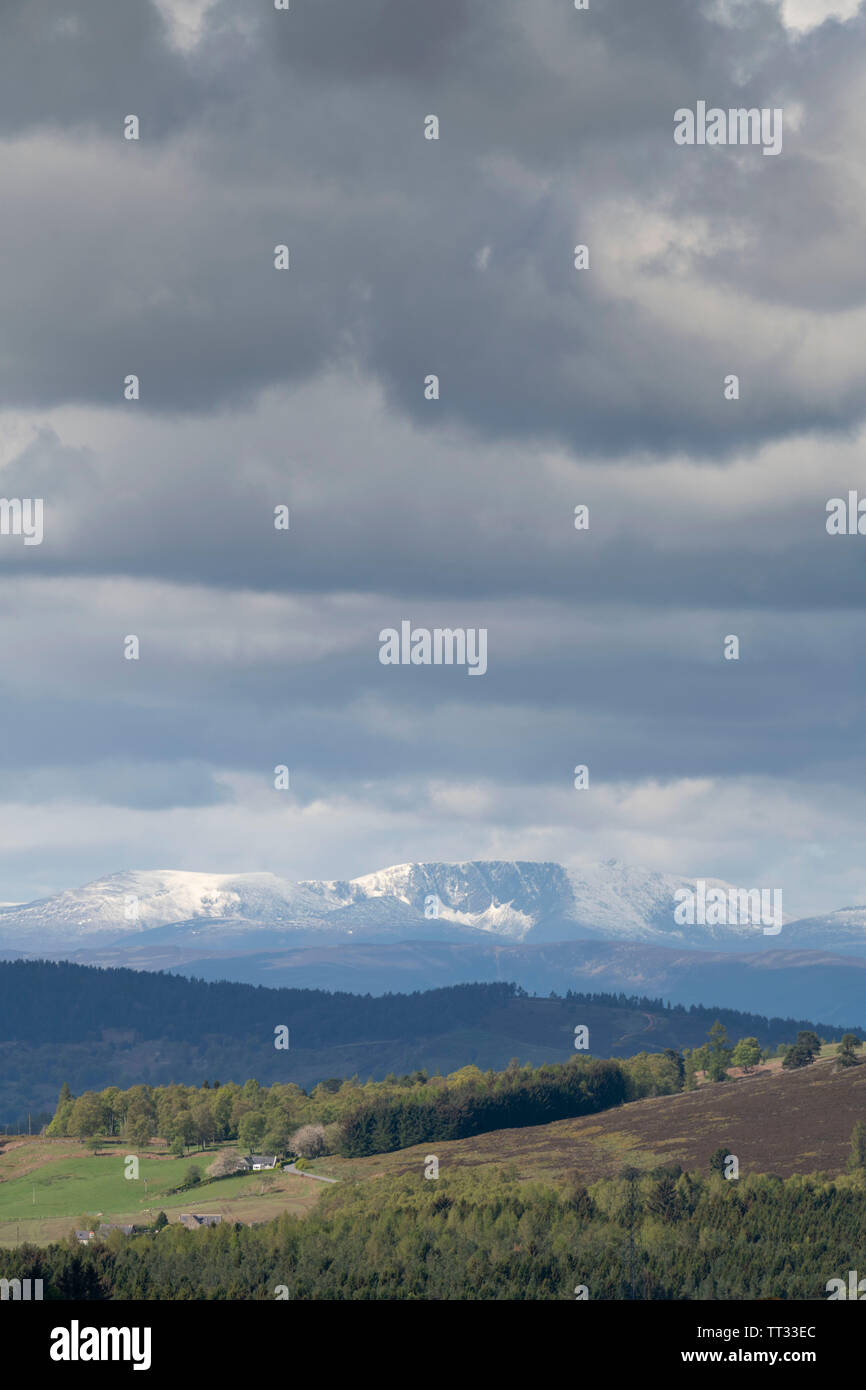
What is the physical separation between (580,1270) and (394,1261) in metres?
23.3

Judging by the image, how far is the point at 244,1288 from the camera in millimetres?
180375

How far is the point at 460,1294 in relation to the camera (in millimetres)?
175125
